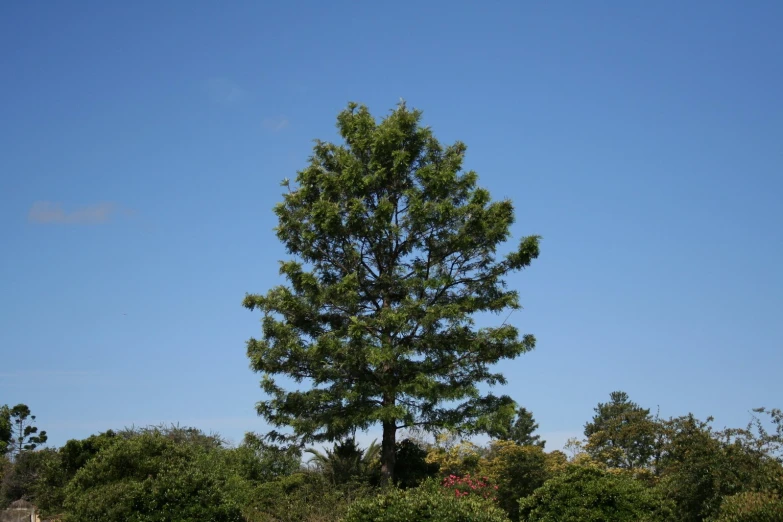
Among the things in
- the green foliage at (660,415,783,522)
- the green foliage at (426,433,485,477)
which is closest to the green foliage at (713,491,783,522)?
the green foliage at (660,415,783,522)

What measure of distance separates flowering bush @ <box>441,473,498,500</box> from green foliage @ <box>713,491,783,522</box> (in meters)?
9.33

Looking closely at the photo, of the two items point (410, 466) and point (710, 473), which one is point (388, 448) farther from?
point (710, 473)

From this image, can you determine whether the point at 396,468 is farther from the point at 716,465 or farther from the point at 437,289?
the point at 716,465

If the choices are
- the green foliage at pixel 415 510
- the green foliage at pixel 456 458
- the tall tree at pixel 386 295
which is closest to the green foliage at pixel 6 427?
the green foliage at pixel 456 458

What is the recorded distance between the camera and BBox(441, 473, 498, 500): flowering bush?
71.3 ft

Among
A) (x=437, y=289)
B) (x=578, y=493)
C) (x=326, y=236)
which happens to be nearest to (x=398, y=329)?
(x=437, y=289)

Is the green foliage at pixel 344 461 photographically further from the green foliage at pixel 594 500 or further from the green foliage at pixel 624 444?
the green foliage at pixel 624 444

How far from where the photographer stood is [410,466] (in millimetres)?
22844

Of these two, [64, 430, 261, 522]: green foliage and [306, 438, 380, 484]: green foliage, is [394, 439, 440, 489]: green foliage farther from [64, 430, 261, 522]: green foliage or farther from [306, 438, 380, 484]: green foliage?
[64, 430, 261, 522]: green foliage

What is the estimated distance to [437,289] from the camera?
→ 2231 centimetres

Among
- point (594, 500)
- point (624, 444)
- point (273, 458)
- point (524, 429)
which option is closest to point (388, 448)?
point (273, 458)

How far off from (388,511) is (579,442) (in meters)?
29.0

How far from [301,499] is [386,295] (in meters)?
6.38

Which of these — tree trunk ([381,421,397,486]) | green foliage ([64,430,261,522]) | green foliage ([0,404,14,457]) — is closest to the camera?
green foliage ([64,430,261,522])
